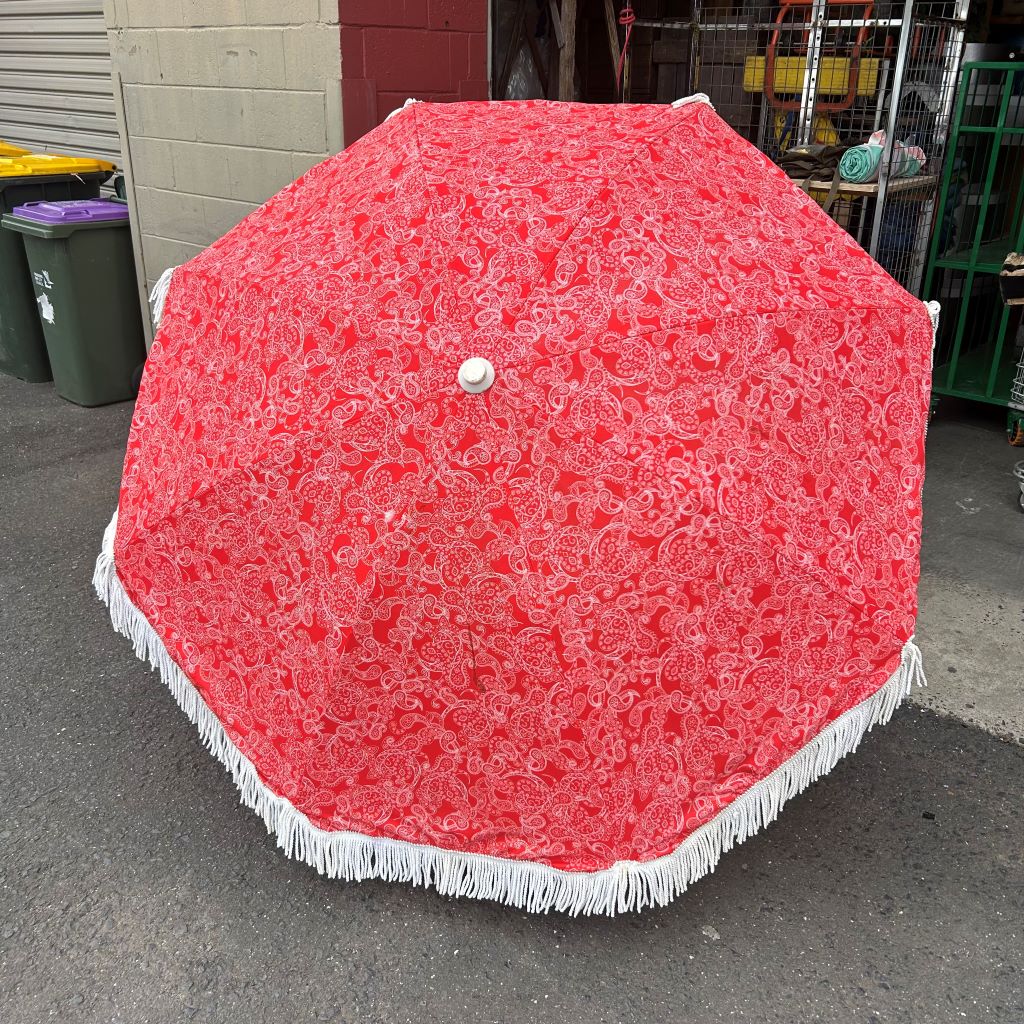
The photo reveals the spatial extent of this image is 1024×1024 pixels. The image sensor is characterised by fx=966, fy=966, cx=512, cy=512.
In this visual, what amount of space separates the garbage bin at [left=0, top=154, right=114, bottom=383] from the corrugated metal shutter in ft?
1.70

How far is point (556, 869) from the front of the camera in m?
1.99

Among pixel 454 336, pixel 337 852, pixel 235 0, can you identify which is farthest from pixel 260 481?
pixel 235 0

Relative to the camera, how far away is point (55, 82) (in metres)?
7.02

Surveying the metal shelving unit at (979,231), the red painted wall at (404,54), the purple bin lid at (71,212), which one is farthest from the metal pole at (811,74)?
the purple bin lid at (71,212)

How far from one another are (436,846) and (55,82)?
703cm

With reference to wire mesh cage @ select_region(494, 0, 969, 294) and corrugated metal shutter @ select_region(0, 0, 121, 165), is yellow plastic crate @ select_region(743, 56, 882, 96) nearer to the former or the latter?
wire mesh cage @ select_region(494, 0, 969, 294)

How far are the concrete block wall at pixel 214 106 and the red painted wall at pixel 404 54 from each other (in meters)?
0.07

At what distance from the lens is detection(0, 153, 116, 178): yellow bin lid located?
588 centimetres

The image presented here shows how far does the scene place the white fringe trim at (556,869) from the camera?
196cm

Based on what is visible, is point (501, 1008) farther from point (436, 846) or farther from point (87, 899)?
point (87, 899)

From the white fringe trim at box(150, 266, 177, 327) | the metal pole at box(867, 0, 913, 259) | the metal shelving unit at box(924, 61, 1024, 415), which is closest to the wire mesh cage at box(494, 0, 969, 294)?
the metal pole at box(867, 0, 913, 259)

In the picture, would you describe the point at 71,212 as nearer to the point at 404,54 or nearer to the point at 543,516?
the point at 404,54

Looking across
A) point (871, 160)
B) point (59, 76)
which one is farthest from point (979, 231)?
point (59, 76)

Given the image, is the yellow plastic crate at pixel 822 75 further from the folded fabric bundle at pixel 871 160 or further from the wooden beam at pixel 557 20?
the wooden beam at pixel 557 20
